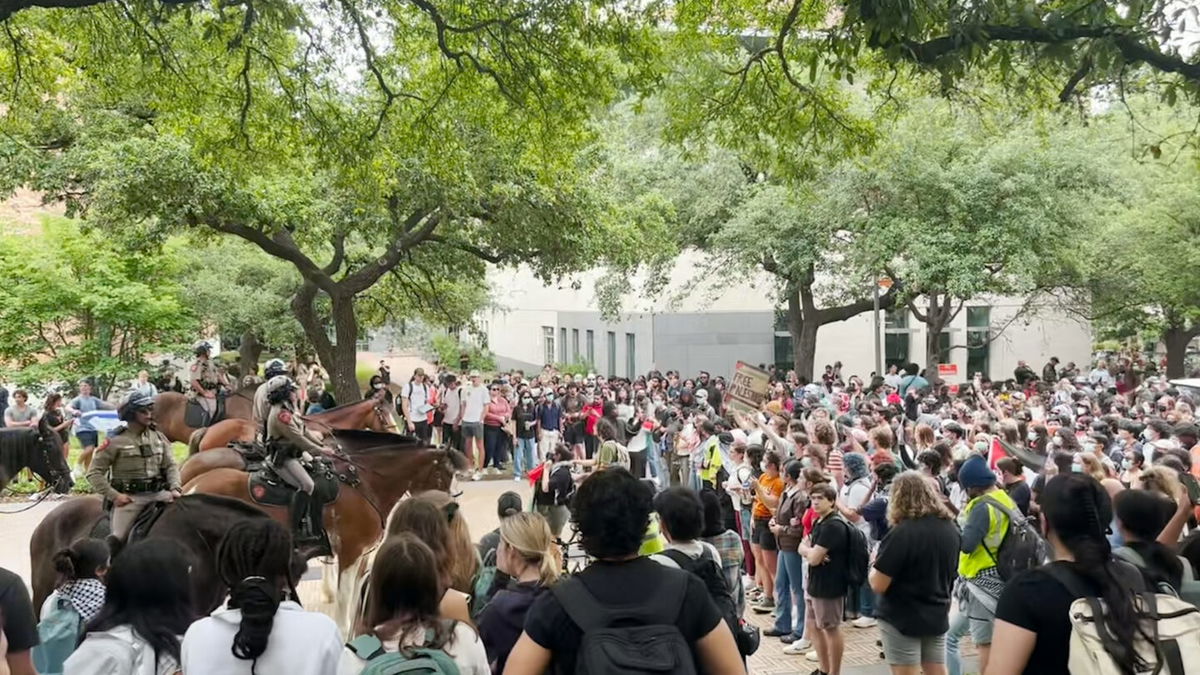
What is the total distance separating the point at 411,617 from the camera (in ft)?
12.7

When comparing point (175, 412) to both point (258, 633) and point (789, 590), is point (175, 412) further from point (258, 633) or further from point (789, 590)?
point (258, 633)

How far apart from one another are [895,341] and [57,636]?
37259 millimetres

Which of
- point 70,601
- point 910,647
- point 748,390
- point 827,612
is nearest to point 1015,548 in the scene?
point 910,647

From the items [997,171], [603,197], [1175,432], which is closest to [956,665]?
[1175,432]

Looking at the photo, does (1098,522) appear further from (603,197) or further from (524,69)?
(603,197)

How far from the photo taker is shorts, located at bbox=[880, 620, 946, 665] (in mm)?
6914

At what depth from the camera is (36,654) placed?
17.3ft

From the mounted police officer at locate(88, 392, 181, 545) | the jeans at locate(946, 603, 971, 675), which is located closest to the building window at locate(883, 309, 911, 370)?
the jeans at locate(946, 603, 971, 675)

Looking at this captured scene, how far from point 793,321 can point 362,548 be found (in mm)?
23755

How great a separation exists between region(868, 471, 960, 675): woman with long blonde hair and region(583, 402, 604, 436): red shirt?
476 inches

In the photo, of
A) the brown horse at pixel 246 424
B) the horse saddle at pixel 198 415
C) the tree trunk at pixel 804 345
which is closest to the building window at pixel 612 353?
the tree trunk at pixel 804 345

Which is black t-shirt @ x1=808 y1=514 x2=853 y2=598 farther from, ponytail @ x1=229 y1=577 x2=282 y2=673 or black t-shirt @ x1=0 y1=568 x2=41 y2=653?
black t-shirt @ x1=0 y1=568 x2=41 y2=653

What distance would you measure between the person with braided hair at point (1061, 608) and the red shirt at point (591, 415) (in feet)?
49.4

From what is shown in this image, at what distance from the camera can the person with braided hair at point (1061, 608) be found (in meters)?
3.70
